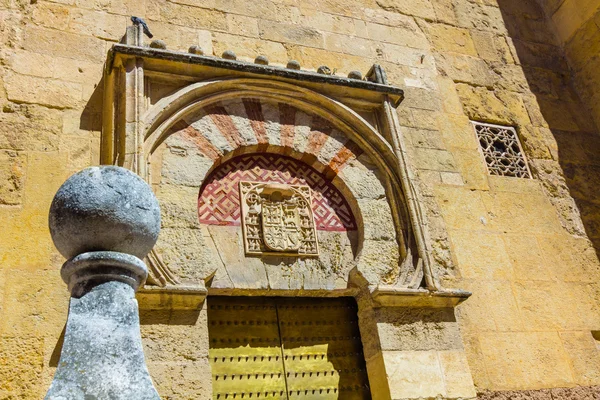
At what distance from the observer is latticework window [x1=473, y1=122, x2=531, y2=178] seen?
454 cm

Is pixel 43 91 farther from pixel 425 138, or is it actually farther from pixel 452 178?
pixel 452 178

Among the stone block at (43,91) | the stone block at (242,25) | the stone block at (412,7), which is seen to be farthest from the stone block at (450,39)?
the stone block at (43,91)

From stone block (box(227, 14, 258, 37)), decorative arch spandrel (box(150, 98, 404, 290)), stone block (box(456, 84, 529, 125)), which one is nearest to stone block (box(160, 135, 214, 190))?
decorative arch spandrel (box(150, 98, 404, 290))

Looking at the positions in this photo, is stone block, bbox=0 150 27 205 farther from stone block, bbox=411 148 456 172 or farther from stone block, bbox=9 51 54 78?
stone block, bbox=411 148 456 172

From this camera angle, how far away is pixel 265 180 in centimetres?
366

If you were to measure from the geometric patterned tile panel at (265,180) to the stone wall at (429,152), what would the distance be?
65 cm

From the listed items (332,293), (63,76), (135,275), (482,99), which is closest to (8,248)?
(63,76)

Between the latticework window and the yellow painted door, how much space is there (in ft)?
5.99

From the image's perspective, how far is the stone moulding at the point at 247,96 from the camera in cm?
330

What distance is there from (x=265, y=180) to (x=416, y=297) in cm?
117

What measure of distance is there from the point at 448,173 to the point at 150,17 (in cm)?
242

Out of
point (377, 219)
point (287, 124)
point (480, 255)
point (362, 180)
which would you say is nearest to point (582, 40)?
point (480, 255)

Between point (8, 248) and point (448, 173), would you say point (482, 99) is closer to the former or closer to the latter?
point (448, 173)

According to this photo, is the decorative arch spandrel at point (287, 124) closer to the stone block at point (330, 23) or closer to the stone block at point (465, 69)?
the stone block at point (330, 23)
